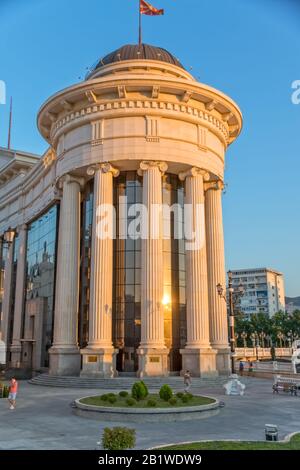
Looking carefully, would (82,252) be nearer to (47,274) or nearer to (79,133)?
(47,274)

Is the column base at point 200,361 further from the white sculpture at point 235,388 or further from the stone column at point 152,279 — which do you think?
the white sculpture at point 235,388

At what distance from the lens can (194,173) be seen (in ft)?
117

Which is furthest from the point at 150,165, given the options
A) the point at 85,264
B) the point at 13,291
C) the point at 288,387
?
the point at 13,291

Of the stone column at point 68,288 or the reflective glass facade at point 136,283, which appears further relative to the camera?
the reflective glass facade at point 136,283

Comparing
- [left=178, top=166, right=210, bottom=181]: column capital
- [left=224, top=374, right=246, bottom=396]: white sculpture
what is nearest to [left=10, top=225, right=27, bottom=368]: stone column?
[left=178, top=166, right=210, bottom=181]: column capital

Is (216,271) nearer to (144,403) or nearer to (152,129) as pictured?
(152,129)

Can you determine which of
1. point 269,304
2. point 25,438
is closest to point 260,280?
point 269,304

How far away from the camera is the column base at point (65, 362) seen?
3372cm

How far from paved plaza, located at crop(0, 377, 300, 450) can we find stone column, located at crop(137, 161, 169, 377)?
28.8ft

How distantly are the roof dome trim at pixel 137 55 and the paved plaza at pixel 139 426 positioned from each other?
98.7 feet

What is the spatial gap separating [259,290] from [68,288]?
5322 inches

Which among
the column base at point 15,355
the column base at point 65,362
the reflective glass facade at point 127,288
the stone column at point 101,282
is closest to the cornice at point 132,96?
the stone column at point 101,282

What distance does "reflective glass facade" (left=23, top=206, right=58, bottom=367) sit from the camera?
136ft

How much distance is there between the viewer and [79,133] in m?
36.4
